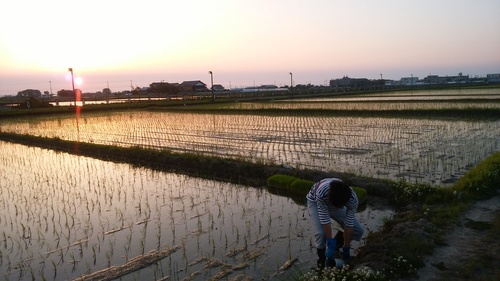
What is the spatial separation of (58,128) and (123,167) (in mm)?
11229

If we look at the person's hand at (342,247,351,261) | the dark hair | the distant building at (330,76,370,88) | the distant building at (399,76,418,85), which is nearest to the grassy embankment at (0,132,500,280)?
the person's hand at (342,247,351,261)

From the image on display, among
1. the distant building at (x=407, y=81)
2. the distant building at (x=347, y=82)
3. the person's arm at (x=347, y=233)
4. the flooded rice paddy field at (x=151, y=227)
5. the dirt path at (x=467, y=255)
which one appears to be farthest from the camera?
the distant building at (x=407, y=81)

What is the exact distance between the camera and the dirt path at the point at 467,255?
13.4ft

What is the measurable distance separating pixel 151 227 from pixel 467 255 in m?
4.42

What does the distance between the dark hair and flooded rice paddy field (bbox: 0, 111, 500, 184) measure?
14.2 feet

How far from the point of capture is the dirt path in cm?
408

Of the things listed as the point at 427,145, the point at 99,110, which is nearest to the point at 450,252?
the point at 427,145

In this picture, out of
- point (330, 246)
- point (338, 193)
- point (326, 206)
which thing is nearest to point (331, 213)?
point (326, 206)

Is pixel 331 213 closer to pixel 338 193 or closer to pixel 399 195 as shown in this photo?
pixel 338 193

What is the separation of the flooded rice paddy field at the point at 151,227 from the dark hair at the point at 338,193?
111 centimetres

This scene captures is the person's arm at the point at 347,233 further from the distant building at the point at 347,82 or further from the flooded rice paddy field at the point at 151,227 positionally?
the distant building at the point at 347,82

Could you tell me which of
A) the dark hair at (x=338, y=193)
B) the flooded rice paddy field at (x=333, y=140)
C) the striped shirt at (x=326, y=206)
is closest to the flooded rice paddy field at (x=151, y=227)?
the striped shirt at (x=326, y=206)

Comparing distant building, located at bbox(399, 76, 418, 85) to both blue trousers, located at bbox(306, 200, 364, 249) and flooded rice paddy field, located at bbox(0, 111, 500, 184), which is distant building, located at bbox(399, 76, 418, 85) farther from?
blue trousers, located at bbox(306, 200, 364, 249)

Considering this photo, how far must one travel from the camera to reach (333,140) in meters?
13.0
